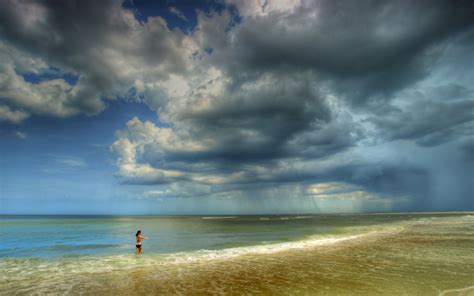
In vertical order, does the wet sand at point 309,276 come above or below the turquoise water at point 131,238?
above

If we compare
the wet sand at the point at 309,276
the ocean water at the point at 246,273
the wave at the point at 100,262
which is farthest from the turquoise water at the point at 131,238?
the wet sand at the point at 309,276

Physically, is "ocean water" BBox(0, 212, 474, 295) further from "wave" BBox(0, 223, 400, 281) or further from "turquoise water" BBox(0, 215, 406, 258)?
"turquoise water" BBox(0, 215, 406, 258)

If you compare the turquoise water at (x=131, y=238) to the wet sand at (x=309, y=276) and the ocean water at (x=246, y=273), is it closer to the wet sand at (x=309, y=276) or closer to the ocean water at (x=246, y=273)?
the ocean water at (x=246, y=273)

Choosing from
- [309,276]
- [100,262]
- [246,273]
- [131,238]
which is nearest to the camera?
[309,276]

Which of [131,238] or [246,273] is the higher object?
[246,273]

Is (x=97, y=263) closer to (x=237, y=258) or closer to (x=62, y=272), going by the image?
(x=62, y=272)

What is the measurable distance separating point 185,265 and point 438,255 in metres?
20.3

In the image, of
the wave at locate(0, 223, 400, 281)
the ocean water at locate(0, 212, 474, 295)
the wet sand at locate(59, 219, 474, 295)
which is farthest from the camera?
A: the wave at locate(0, 223, 400, 281)

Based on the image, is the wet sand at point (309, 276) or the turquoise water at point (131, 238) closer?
the wet sand at point (309, 276)

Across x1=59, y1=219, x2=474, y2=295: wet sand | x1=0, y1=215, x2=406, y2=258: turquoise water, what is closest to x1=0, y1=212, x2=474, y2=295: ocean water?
x1=59, y1=219, x2=474, y2=295: wet sand

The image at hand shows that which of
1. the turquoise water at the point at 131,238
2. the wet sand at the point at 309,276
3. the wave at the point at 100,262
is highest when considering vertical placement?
the wet sand at the point at 309,276

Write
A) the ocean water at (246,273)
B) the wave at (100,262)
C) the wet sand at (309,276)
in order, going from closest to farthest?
the wet sand at (309,276)
the ocean water at (246,273)
the wave at (100,262)

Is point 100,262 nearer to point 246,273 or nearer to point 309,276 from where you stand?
point 246,273

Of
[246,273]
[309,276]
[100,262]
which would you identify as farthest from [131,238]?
[309,276]
